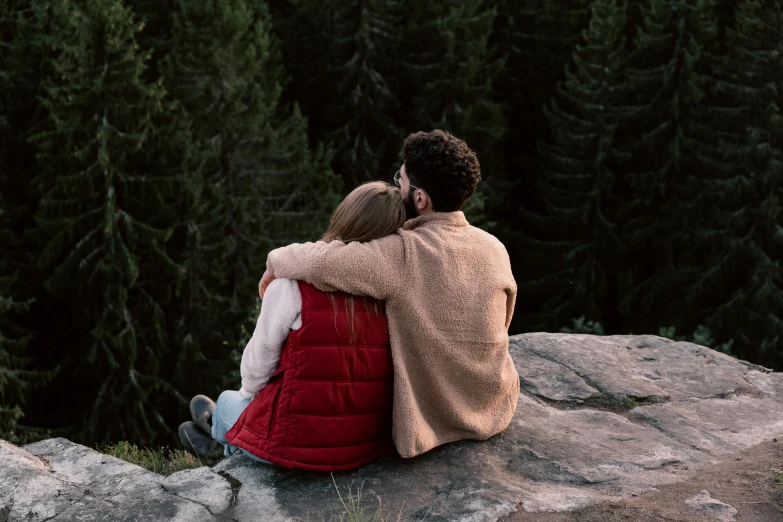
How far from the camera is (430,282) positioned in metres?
3.29

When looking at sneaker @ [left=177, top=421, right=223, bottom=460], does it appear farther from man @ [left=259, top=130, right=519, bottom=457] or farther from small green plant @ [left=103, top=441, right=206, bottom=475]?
man @ [left=259, top=130, right=519, bottom=457]

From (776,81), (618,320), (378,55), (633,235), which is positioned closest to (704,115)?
(776,81)

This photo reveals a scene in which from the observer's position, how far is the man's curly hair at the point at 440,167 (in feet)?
10.7

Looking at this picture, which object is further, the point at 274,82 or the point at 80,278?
the point at 274,82

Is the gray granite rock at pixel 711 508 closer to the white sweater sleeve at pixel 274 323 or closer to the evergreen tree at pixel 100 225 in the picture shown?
the white sweater sleeve at pixel 274 323

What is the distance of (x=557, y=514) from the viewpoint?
3.22 meters

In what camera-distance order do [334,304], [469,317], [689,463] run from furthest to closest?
1. [689,463]
2. [469,317]
3. [334,304]

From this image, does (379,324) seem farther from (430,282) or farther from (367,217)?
(367,217)

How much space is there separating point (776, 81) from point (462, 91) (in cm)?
862

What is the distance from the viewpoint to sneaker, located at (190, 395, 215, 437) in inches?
166

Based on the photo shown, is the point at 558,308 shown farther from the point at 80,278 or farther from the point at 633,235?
the point at 80,278

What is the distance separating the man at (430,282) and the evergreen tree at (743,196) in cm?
2144

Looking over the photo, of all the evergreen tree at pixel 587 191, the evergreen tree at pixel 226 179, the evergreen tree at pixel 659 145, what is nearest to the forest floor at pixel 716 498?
the evergreen tree at pixel 226 179

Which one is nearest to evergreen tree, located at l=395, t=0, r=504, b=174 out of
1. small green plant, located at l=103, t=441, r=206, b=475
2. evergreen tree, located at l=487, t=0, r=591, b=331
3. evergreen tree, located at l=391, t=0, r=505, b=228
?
evergreen tree, located at l=391, t=0, r=505, b=228
